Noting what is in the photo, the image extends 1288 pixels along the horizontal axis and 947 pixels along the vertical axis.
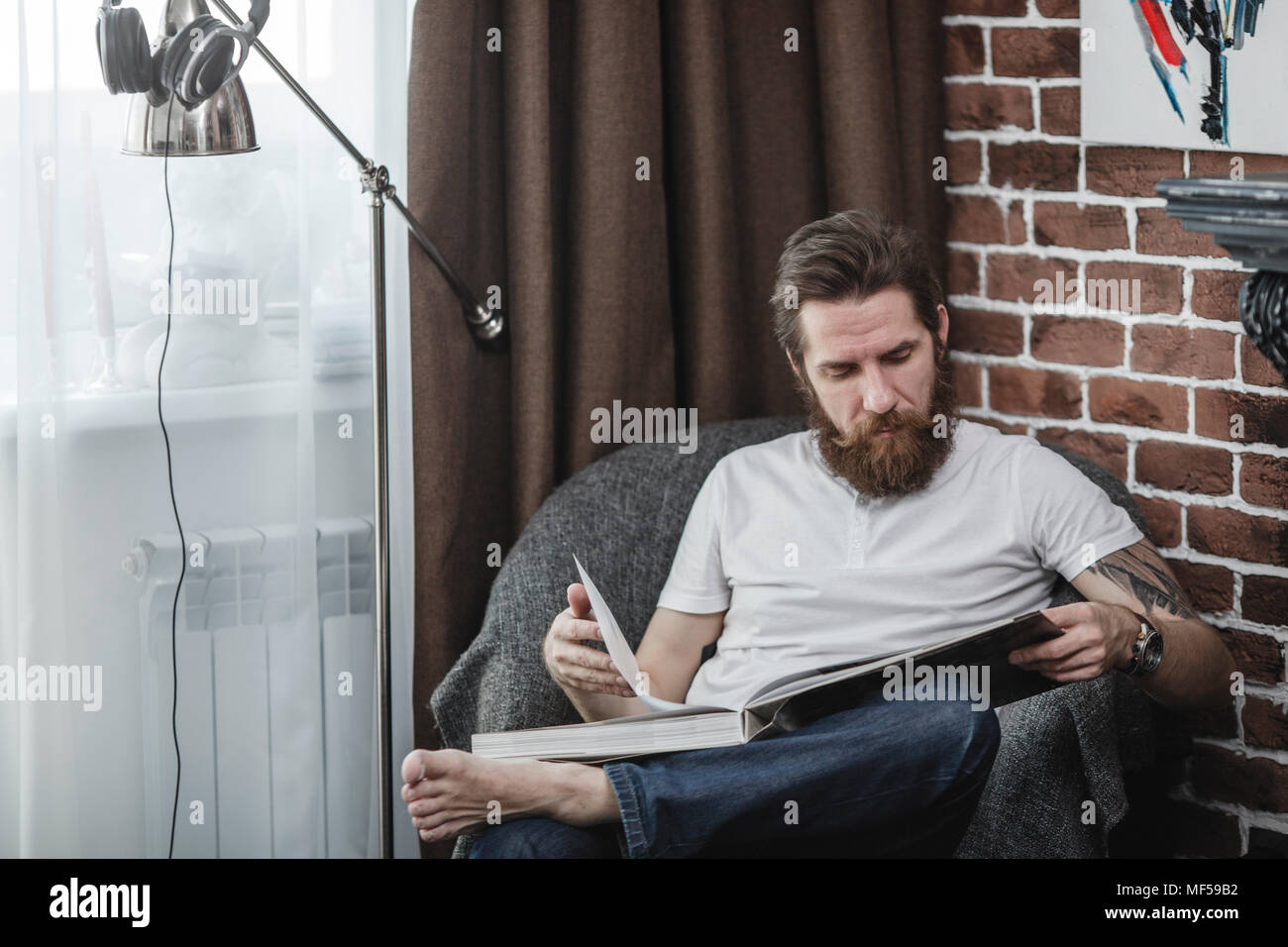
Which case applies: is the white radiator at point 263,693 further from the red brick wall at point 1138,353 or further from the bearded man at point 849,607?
the red brick wall at point 1138,353

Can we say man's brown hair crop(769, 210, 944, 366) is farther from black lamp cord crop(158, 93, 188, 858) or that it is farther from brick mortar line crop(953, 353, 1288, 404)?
black lamp cord crop(158, 93, 188, 858)

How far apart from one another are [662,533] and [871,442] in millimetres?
362

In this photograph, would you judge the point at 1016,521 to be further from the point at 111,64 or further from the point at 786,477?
the point at 111,64

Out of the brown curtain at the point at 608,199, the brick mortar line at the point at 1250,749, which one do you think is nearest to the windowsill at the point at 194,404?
the brown curtain at the point at 608,199

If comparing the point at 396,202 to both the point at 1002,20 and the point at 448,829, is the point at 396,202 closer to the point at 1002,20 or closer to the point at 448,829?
the point at 448,829

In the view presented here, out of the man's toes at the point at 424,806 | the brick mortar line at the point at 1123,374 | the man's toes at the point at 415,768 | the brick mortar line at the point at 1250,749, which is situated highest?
the brick mortar line at the point at 1123,374

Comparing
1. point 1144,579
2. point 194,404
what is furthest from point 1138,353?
point 194,404

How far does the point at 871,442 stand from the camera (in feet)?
5.88

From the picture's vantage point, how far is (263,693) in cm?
202

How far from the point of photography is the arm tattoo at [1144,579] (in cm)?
168

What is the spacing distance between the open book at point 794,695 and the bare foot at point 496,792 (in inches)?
1.1

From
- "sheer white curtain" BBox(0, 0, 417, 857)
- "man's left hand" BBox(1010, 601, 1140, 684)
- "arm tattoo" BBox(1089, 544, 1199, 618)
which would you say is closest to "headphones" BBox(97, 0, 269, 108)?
"sheer white curtain" BBox(0, 0, 417, 857)

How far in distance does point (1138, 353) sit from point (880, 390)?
55 centimetres

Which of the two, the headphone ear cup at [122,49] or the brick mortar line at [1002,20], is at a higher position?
the brick mortar line at [1002,20]
